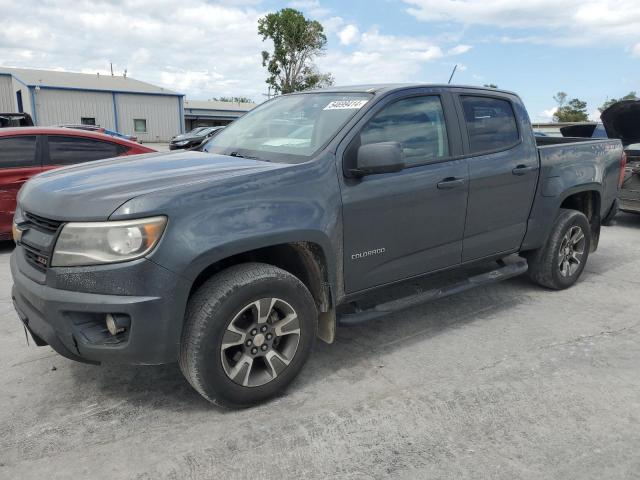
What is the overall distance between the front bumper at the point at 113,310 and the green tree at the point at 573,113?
2434 inches

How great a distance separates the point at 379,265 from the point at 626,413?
1610 mm

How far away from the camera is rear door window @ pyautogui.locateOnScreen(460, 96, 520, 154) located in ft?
13.2

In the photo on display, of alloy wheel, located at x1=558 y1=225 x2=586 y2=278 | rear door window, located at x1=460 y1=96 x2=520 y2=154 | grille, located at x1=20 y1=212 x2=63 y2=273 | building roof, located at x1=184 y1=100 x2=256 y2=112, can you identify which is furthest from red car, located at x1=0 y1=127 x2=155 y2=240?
building roof, located at x1=184 y1=100 x2=256 y2=112

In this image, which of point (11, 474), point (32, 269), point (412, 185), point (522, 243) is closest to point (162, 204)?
point (32, 269)

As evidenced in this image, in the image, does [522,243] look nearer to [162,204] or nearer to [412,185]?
[412,185]

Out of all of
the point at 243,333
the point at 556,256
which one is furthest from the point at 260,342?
the point at 556,256

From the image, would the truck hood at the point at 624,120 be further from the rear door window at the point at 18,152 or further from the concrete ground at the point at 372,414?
the rear door window at the point at 18,152

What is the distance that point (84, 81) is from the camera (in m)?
43.8

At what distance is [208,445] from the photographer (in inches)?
104

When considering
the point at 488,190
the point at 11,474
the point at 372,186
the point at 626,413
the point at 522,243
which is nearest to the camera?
the point at 11,474

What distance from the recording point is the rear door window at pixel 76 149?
6539 millimetres

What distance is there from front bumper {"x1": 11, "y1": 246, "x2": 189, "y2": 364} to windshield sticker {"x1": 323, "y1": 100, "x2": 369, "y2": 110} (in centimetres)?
165

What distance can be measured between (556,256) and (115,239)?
13.0 feet

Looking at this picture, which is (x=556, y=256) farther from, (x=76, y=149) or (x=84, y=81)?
(x=84, y=81)
